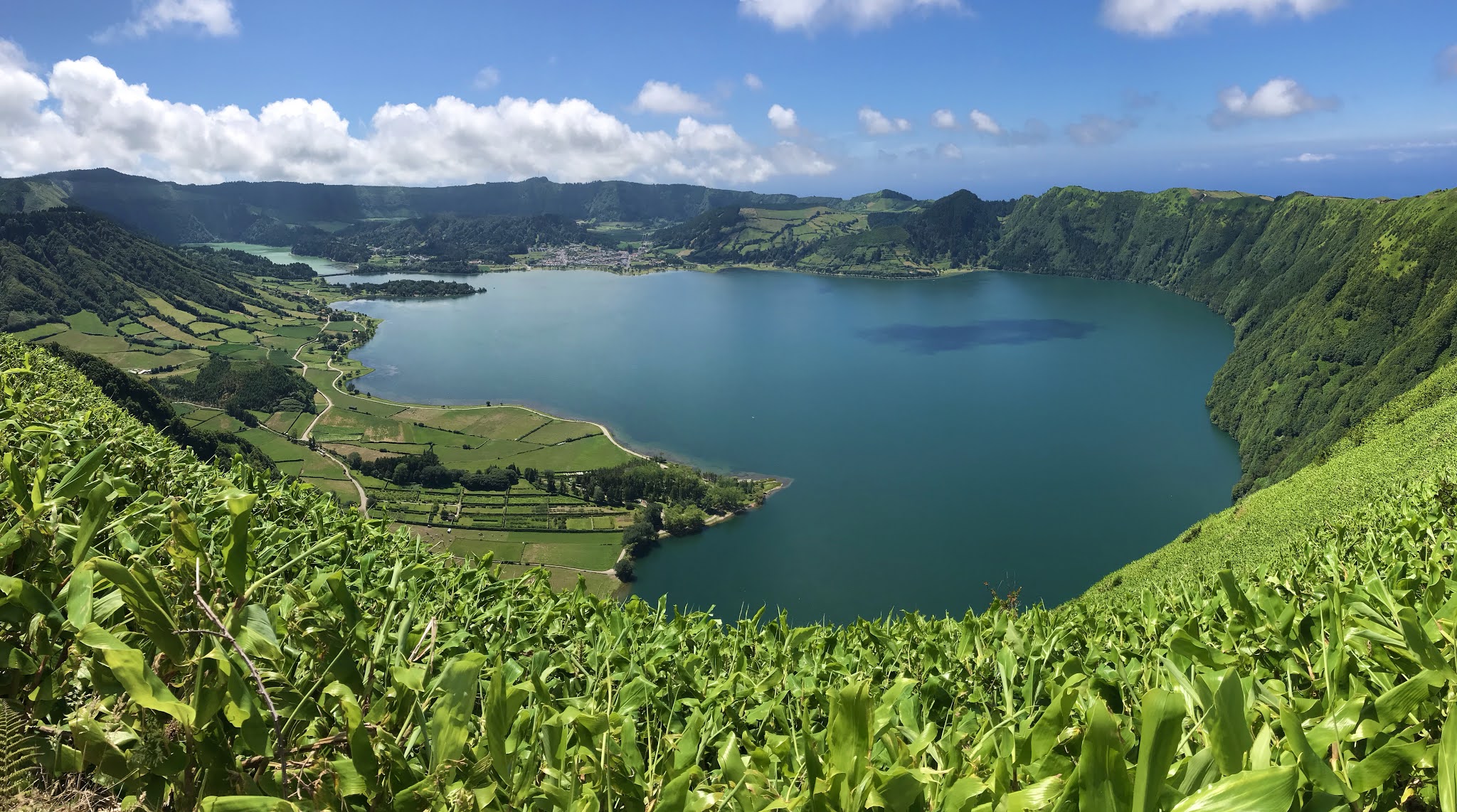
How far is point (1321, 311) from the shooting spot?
6612cm

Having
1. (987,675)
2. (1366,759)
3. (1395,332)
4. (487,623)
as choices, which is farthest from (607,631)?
(1395,332)

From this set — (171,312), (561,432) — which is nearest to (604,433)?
(561,432)

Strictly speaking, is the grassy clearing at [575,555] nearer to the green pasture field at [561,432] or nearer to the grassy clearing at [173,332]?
the green pasture field at [561,432]

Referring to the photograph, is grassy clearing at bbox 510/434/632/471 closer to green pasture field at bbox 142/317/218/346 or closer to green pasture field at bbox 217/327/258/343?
green pasture field at bbox 217/327/258/343

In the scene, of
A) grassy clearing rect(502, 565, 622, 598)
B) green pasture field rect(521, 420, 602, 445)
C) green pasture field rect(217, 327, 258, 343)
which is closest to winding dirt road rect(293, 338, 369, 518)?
grassy clearing rect(502, 565, 622, 598)

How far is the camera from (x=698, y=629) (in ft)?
15.4

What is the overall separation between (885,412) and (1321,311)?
41220 mm

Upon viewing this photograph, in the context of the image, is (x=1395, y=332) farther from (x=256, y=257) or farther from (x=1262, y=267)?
(x=256, y=257)

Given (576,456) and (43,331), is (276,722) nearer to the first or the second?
(576,456)

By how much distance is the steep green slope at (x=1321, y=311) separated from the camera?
5053 cm

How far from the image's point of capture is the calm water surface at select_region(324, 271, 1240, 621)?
143 feet

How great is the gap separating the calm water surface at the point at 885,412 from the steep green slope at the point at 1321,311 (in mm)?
3751

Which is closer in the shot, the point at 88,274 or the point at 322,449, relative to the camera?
the point at 322,449

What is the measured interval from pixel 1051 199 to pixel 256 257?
19633cm
